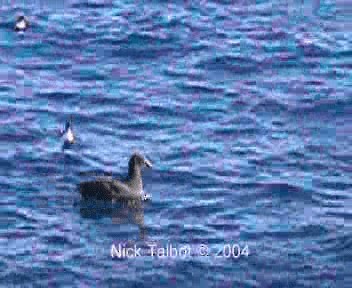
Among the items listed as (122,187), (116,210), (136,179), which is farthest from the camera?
(136,179)

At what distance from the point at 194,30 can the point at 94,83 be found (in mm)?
4218

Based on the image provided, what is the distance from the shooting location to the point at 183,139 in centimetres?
2992

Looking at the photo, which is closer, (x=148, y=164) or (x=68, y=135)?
(x=148, y=164)

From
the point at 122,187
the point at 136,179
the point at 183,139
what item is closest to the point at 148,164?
the point at 136,179

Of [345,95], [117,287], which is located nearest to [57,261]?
[117,287]

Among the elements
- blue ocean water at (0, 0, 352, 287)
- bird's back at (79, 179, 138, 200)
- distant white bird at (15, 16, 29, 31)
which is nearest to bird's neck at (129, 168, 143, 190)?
bird's back at (79, 179, 138, 200)

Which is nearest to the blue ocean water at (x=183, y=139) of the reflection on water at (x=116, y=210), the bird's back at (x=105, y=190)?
the reflection on water at (x=116, y=210)

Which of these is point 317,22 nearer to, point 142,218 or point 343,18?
point 343,18

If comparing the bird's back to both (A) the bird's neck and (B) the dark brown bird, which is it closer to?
(B) the dark brown bird

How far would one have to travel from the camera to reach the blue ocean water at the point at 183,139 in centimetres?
2514

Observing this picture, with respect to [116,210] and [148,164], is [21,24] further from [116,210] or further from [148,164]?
[116,210]

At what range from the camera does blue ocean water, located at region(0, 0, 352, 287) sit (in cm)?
2514

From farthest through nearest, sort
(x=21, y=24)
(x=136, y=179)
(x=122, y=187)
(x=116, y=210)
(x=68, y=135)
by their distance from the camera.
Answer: (x=21, y=24) < (x=68, y=135) < (x=136, y=179) < (x=116, y=210) < (x=122, y=187)

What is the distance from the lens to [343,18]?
3669cm
